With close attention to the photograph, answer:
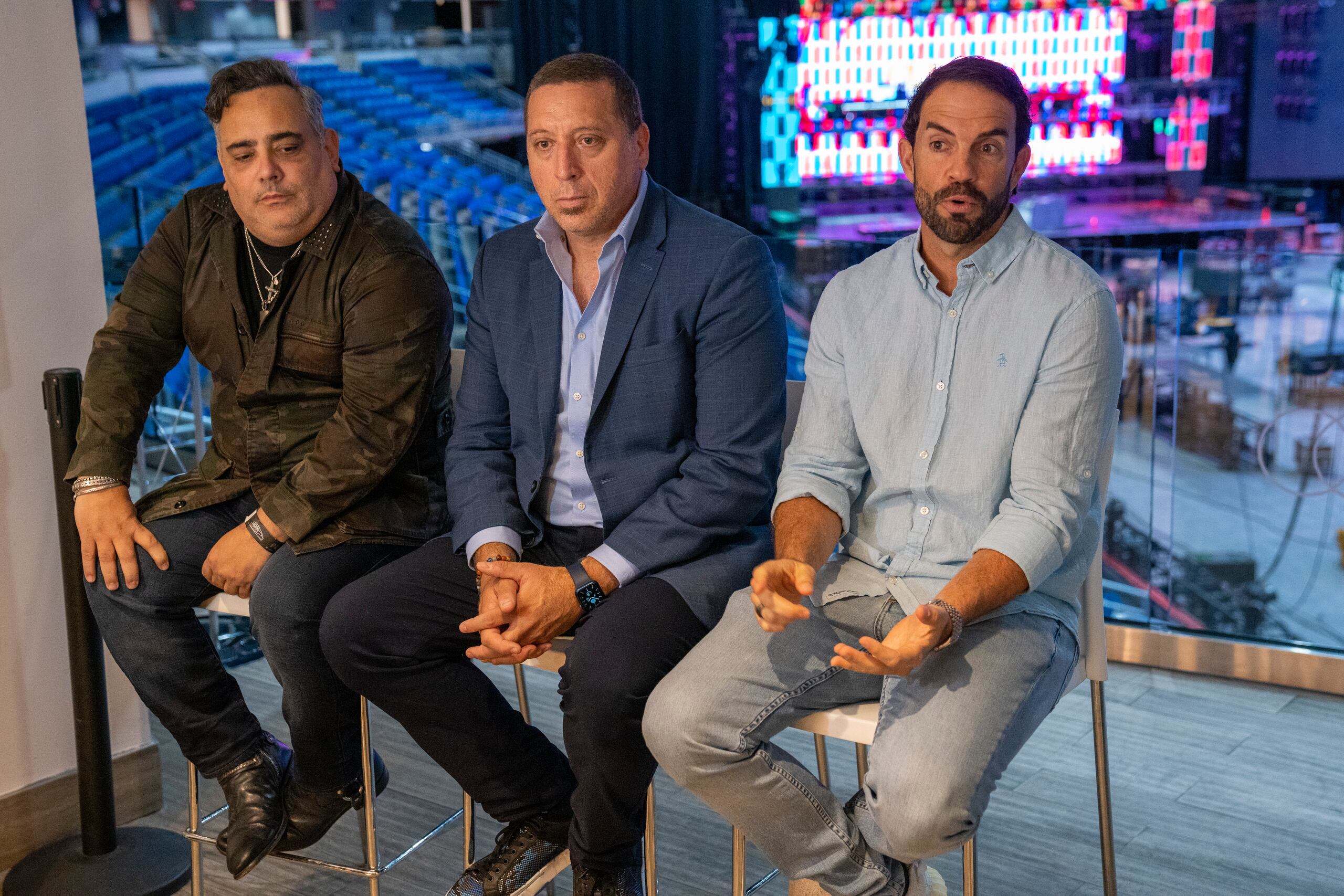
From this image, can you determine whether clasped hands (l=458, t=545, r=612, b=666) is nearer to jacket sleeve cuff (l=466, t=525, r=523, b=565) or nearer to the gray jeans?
jacket sleeve cuff (l=466, t=525, r=523, b=565)

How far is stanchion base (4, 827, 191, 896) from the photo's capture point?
2191 mm

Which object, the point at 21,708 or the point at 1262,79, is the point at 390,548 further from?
the point at 1262,79

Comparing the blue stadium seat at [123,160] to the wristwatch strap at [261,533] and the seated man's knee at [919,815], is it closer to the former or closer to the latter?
the wristwatch strap at [261,533]

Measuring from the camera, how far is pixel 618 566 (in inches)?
69.7

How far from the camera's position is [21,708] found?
2.34 m

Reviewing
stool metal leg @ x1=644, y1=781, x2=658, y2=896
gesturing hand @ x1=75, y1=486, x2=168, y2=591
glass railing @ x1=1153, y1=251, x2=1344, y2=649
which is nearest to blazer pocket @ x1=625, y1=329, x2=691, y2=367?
stool metal leg @ x1=644, y1=781, x2=658, y2=896

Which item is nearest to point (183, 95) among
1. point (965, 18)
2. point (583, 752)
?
point (965, 18)

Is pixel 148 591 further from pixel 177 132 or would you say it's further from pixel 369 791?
pixel 177 132

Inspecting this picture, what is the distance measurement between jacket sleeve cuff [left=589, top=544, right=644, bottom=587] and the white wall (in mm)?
1246

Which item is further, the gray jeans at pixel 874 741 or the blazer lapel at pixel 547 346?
the blazer lapel at pixel 547 346

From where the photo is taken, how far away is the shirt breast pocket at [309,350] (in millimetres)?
2021

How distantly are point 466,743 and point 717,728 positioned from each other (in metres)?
0.45

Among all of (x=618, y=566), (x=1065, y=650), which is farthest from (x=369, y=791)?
(x=1065, y=650)

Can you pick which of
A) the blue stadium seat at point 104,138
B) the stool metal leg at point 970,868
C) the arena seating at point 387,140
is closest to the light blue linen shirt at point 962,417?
the stool metal leg at point 970,868
